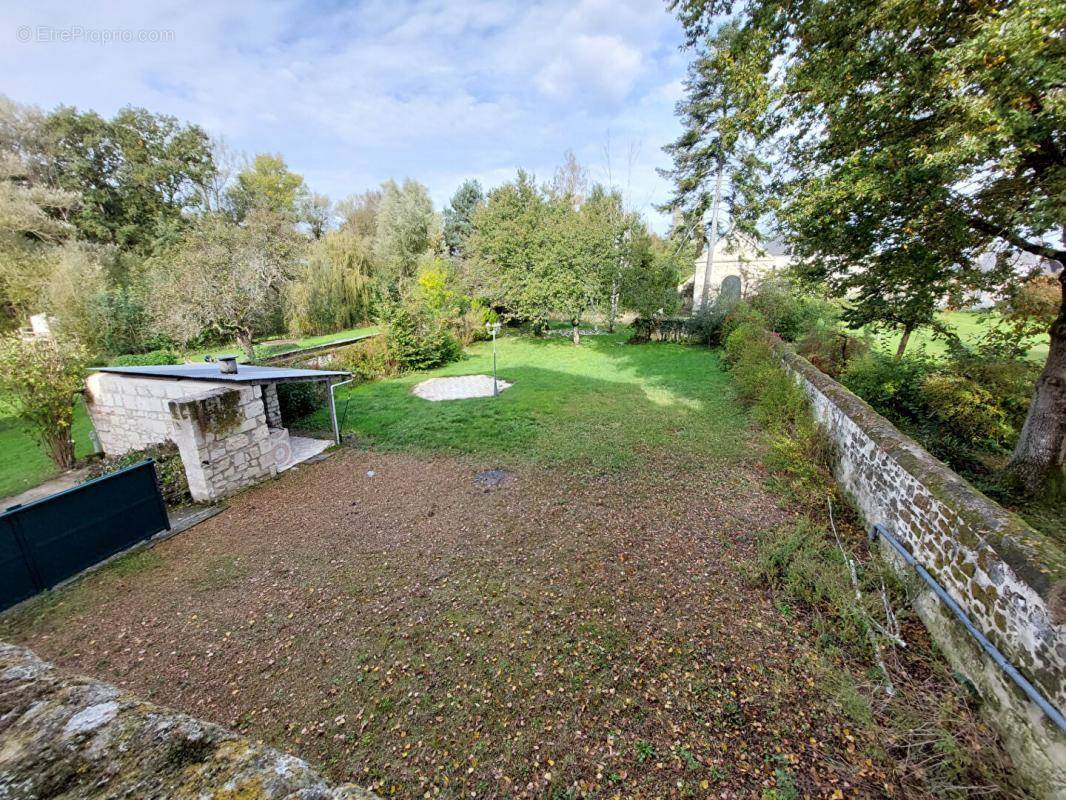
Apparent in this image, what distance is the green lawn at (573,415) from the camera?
8.15 meters

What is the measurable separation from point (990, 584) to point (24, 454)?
16390 millimetres

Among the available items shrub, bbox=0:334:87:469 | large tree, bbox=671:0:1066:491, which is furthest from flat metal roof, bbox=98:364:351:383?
large tree, bbox=671:0:1066:491

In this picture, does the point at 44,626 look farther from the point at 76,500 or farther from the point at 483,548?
the point at 483,548

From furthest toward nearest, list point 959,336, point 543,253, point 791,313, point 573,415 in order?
point 543,253 → point 791,313 → point 959,336 → point 573,415

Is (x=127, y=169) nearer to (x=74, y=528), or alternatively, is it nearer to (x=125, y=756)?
(x=74, y=528)

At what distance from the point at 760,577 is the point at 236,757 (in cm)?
468

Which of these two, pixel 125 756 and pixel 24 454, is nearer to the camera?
pixel 125 756

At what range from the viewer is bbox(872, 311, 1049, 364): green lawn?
7700 mm

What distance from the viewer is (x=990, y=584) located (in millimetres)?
2982

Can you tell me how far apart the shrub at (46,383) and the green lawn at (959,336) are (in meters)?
16.4

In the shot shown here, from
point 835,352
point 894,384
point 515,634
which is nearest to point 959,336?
point 835,352

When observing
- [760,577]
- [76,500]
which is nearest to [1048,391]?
[760,577]

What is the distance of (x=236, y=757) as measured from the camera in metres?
1.17

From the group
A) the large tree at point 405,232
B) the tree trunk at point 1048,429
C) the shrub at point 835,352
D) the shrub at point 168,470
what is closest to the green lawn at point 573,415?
the shrub at point 835,352
